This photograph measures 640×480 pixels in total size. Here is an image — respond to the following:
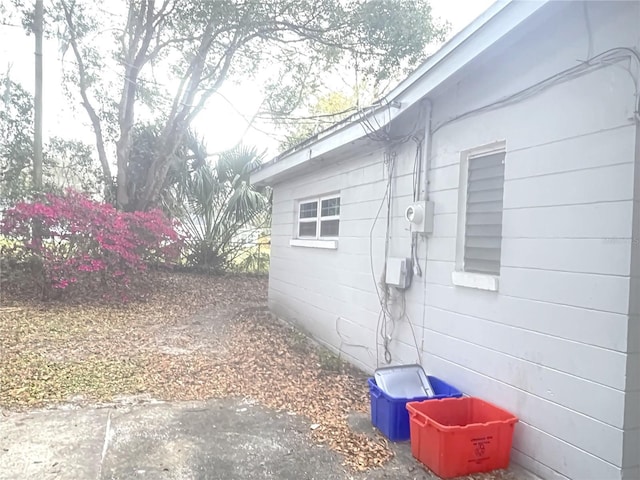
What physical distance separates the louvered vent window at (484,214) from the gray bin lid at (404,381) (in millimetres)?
942

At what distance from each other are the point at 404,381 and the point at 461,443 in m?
0.92

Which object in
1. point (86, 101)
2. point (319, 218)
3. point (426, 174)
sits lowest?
point (319, 218)

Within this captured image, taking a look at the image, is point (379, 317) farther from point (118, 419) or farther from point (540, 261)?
point (118, 419)

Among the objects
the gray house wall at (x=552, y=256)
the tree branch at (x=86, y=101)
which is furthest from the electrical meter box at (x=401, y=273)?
the tree branch at (x=86, y=101)

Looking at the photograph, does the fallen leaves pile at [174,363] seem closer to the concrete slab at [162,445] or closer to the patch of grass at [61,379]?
the patch of grass at [61,379]

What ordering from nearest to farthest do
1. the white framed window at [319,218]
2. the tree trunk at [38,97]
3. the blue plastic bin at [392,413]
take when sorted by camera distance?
1. the blue plastic bin at [392,413]
2. the white framed window at [319,218]
3. the tree trunk at [38,97]

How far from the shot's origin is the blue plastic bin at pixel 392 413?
11.3 feet

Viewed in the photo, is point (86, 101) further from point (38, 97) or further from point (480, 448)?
point (480, 448)

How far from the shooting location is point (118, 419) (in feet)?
12.1

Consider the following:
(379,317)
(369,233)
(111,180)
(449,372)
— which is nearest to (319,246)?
(369,233)

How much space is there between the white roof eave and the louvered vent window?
73 cm

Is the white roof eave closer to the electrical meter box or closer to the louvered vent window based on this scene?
the louvered vent window

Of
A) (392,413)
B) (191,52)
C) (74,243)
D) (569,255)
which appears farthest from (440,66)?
(191,52)

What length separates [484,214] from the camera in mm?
3596
